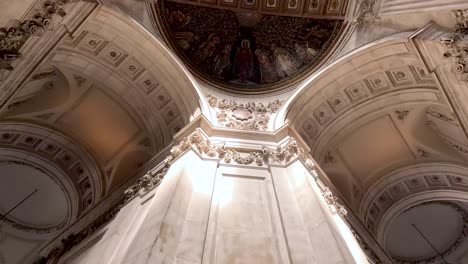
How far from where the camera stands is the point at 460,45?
6.91 metres

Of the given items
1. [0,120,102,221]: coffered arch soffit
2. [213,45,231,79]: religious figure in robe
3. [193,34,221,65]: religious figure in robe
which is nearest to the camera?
[0,120,102,221]: coffered arch soffit

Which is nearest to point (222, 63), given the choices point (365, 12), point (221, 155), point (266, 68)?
point (266, 68)

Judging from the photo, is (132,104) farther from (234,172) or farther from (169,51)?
(234,172)

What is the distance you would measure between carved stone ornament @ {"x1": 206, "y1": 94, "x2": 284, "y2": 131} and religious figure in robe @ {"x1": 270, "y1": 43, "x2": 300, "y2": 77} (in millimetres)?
1246

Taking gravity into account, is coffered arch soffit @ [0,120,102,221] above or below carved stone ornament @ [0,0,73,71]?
above

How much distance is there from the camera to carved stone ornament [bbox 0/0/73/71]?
6.29 metres

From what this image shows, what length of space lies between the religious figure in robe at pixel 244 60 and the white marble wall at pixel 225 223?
4.41 metres

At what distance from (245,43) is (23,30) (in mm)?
6533

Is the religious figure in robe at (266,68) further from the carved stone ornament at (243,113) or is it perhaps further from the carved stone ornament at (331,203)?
the carved stone ornament at (331,203)

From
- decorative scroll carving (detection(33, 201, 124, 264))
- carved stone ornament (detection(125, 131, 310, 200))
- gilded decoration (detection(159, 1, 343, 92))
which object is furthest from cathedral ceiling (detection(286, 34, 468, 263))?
decorative scroll carving (detection(33, 201, 124, 264))

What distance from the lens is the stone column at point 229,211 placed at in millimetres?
5691

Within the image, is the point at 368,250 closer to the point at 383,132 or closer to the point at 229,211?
the point at 383,132

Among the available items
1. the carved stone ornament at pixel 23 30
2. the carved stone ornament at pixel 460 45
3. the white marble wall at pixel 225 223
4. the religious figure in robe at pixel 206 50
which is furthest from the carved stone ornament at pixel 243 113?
the carved stone ornament at pixel 23 30

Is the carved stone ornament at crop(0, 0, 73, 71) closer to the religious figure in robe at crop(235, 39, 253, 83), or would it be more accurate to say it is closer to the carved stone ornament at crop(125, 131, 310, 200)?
the carved stone ornament at crop(125, 131, 310, 200)
